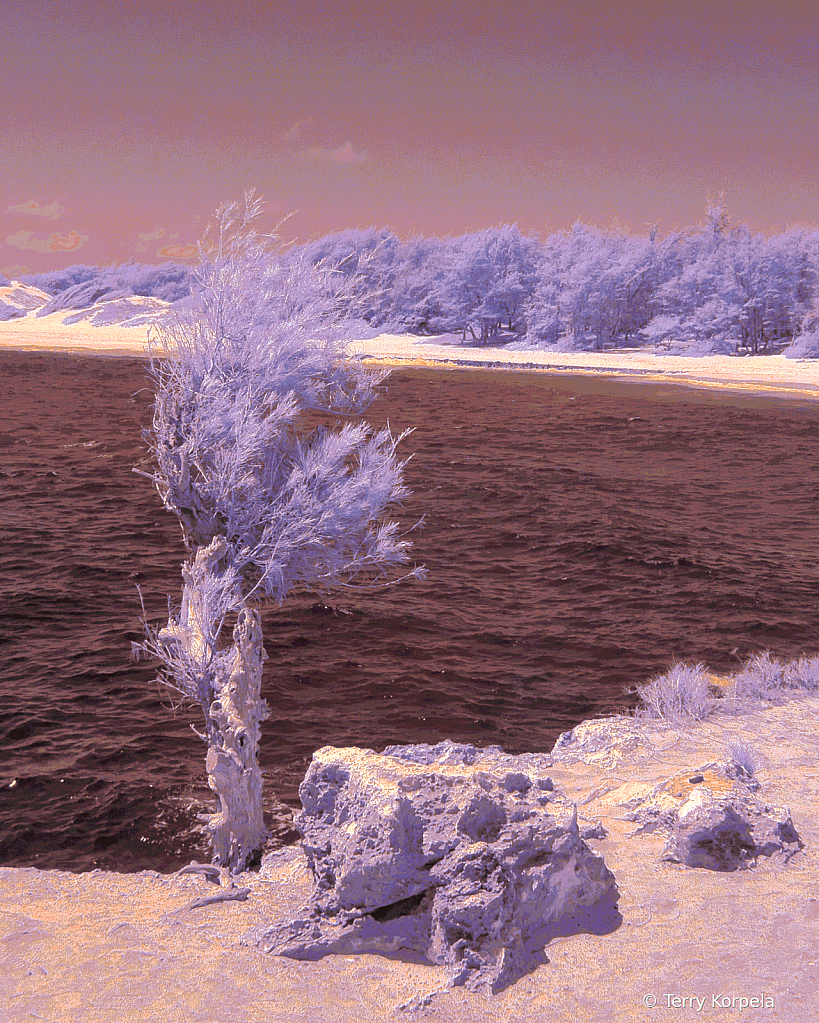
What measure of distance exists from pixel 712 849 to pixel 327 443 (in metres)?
4.97

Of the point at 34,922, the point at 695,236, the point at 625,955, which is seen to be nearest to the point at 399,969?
the point at 625,955

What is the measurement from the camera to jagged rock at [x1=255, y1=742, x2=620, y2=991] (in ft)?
15.7

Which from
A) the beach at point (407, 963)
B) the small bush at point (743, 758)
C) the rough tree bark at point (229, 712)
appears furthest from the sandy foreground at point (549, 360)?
the beach at point (407, 963)

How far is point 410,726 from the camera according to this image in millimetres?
9617

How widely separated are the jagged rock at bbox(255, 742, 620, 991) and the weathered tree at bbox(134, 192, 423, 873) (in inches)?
78.5

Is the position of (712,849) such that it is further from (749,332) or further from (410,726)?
(749,332)

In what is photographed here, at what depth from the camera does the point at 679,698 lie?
9039mm

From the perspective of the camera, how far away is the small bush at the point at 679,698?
8797 millimetres

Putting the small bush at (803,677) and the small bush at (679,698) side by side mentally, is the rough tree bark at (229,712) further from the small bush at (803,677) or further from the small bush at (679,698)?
the small bush at (803,677)

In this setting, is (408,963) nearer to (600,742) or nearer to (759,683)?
(600,742)

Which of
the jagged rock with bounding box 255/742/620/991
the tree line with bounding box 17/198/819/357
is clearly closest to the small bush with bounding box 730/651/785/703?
the jagged rock with bounding box 255/742/620/991

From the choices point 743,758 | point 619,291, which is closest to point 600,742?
point 743,758

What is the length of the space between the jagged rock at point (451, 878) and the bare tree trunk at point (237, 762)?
1.75 metres

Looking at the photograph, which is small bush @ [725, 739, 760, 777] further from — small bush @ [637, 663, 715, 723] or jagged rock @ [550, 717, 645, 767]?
small bush @ [637, 663, 715, 723]
